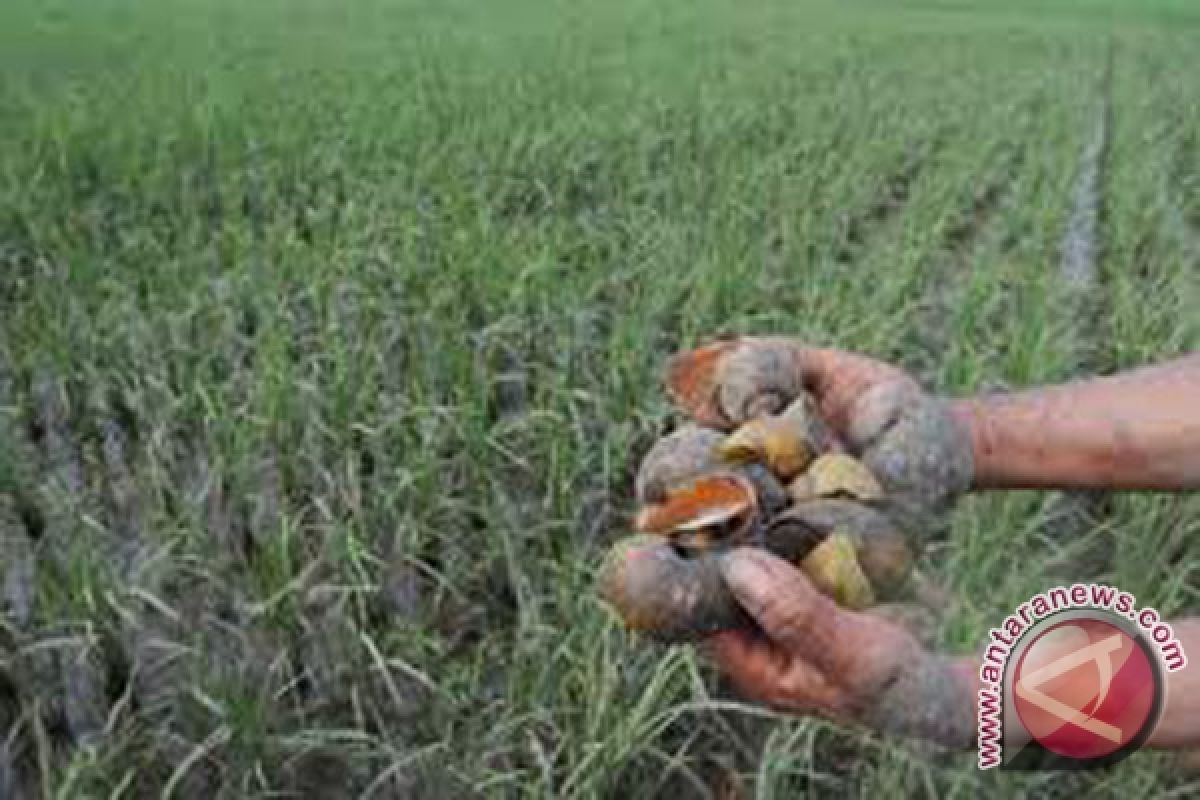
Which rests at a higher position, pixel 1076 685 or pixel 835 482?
pixel 835 482

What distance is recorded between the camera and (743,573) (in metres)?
1.42

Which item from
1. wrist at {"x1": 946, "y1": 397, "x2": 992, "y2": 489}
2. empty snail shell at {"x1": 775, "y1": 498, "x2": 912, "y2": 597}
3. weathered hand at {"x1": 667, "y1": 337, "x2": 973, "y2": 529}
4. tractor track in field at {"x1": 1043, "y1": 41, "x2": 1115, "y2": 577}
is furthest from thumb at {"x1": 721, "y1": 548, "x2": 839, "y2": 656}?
tractor track in field at {"x1": 1043, "y1": 41, "x2": 1115, "y2": 577}

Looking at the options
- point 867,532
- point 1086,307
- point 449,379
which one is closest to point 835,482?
point 867,532

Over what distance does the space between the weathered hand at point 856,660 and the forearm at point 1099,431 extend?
34 cm

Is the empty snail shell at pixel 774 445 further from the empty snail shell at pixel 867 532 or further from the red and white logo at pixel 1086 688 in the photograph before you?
the red and white logo at pixel 1086 688

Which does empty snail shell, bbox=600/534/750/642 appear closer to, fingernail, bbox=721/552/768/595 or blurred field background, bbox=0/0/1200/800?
fingernail, bbox=721/552/768/595

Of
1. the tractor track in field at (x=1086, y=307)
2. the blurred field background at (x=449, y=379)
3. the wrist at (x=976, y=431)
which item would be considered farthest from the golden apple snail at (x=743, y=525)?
the tractor track in field at (x=1086, y=307)

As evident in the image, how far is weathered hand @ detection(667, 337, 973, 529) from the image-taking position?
5.43 ft

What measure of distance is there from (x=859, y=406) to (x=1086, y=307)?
2.46m

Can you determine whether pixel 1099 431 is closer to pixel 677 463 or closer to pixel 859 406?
pixel 859 406

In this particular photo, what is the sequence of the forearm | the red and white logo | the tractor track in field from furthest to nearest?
the tractor track in field
the forearm
the red and white logo

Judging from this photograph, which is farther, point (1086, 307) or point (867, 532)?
point (1086, 307)

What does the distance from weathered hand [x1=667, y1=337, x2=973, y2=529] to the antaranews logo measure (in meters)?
0.21

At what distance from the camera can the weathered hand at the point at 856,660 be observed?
1407mm
